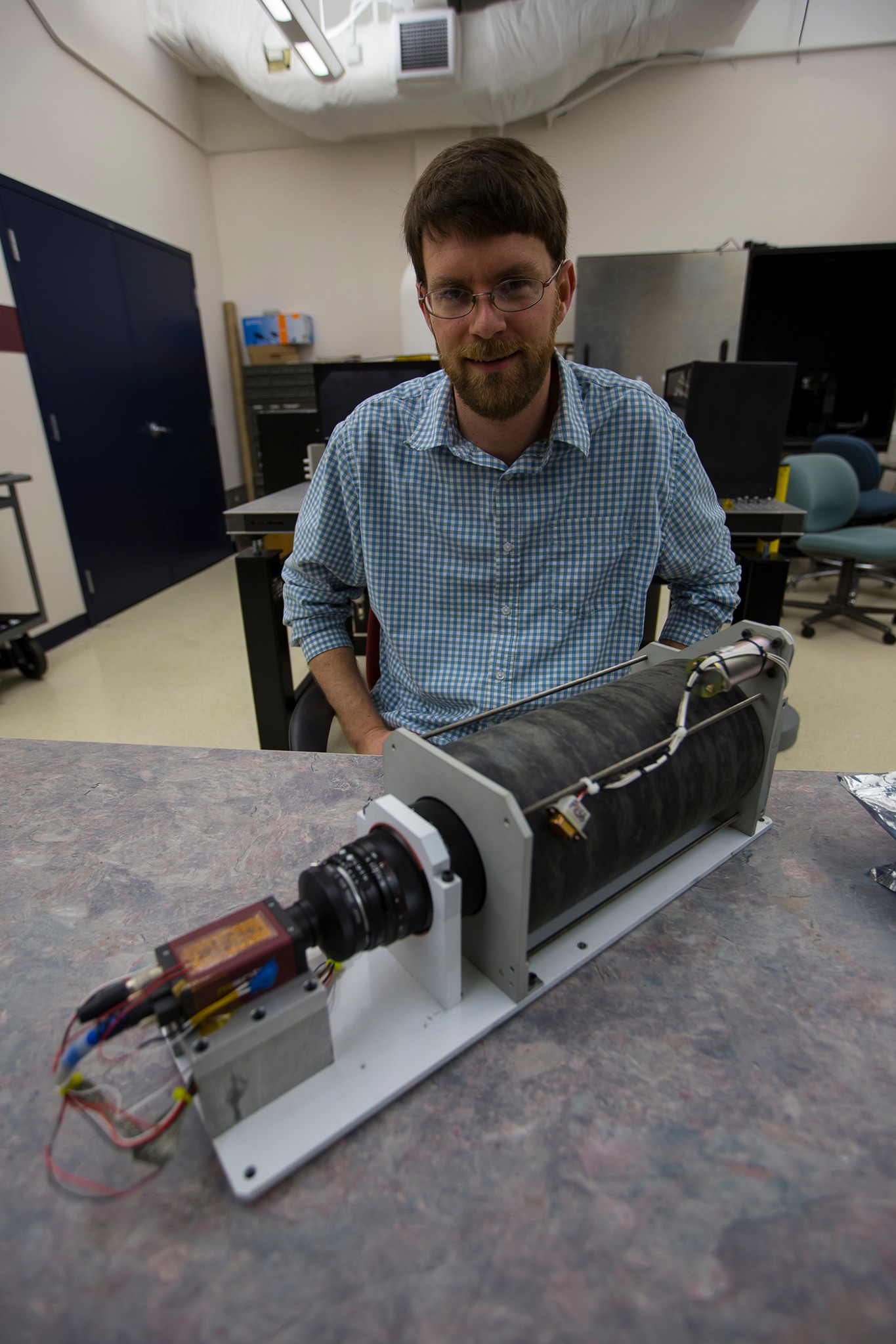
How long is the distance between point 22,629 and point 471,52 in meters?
3.62

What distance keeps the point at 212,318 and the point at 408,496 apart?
14.9ft

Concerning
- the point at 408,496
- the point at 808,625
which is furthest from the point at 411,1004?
the point at 808,625

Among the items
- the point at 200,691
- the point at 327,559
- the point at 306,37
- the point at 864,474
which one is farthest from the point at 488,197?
the point at 864,474

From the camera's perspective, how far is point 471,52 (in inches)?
137

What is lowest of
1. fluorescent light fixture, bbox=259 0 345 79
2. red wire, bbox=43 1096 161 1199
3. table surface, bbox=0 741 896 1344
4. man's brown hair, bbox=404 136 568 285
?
red wire, bbox=43 1096 161 1199

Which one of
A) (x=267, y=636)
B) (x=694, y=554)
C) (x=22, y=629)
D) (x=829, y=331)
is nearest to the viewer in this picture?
(x=694, y=554)

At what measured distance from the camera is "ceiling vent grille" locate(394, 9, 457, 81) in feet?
10.8

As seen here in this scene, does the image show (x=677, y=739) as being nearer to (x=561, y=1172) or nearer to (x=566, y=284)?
(x=561, y=1172)

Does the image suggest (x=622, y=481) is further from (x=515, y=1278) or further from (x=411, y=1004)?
(x=515, y=1278)

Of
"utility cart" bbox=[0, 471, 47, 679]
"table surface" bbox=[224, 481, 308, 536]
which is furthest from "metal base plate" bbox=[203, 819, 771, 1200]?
"utility cart" bbox=[0, 471, 47, 679]

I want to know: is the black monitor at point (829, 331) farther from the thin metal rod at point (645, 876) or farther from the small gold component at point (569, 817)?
the small gold component at point (569, 817)

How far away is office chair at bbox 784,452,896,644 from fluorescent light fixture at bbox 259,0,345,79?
285cm

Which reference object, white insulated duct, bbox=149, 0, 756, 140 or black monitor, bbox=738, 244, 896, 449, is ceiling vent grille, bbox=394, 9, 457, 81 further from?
black monitor, bbox=738, 244, 896, 449

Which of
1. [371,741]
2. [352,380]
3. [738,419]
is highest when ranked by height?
[352,380]
